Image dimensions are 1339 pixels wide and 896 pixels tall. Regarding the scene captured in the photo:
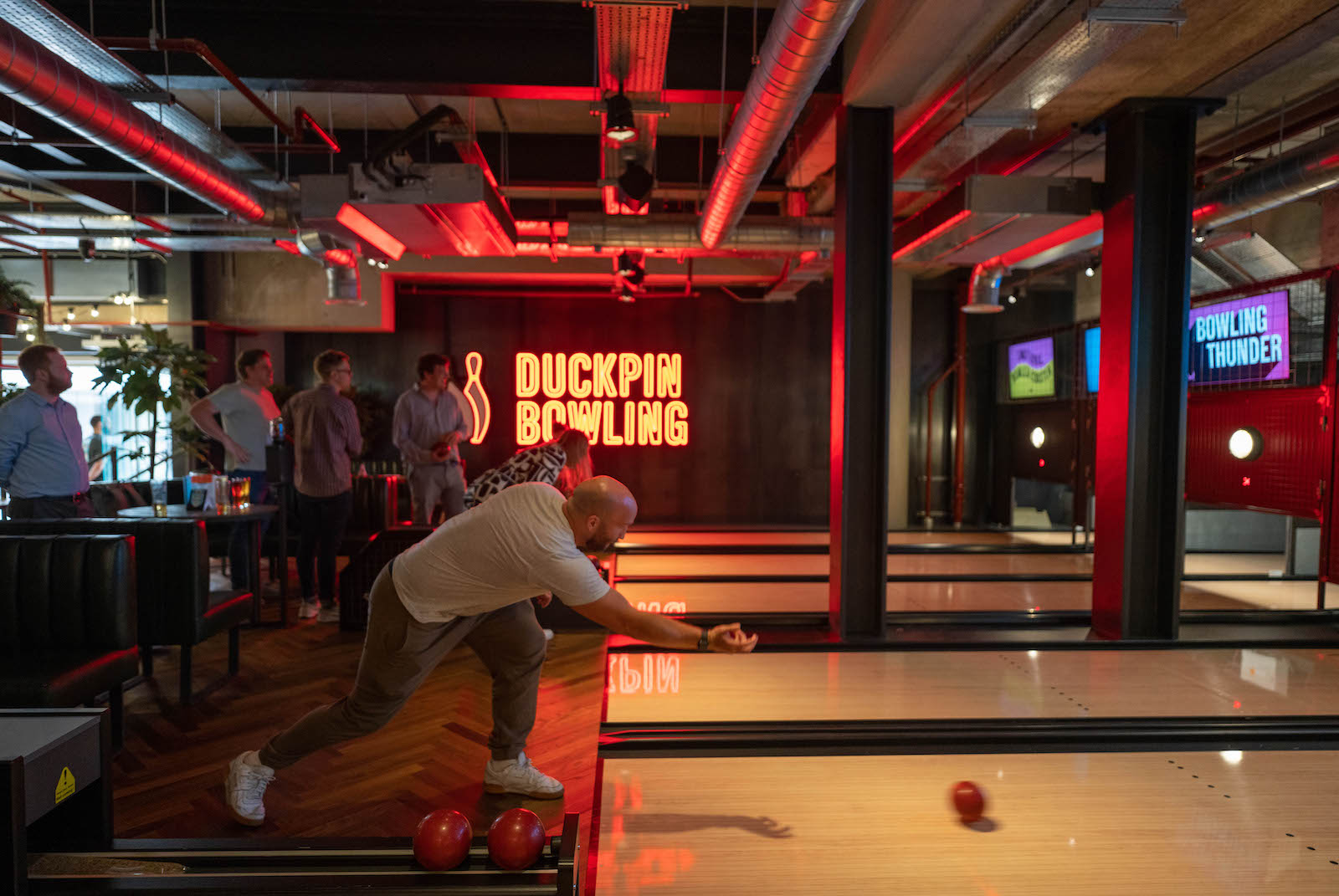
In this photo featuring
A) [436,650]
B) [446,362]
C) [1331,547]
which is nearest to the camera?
[436,650]

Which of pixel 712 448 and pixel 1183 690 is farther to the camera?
pixel 712 448

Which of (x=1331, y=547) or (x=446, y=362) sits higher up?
(x=446, y=362)

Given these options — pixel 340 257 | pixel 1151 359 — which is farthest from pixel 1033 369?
pixel 340 257

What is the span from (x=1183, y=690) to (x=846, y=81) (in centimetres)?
355

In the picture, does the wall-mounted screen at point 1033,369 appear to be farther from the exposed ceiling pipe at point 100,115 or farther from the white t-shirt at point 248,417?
the exposed ceiling pipe at point 100,115

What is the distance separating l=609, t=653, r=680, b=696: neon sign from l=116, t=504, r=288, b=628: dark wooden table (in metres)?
2.20

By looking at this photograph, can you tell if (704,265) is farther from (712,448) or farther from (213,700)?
(213,700)

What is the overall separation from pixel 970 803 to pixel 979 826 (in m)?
0.07

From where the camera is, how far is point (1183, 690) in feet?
12.3

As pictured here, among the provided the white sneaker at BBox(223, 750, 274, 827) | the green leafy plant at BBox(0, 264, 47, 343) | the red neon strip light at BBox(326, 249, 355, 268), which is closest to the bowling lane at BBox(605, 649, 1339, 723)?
the white sneaker at BBox(223, 750, 274, 827)

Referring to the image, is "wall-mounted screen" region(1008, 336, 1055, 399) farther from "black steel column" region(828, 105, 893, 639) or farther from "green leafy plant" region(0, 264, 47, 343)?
"green leafy plant" region(0, 264, 47, 343)

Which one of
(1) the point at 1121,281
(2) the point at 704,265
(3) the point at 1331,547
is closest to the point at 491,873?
(1) the point at 1121,281

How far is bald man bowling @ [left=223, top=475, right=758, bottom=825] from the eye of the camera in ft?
7.33

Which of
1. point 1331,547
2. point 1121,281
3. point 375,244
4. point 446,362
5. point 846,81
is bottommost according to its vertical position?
point 1331,547
